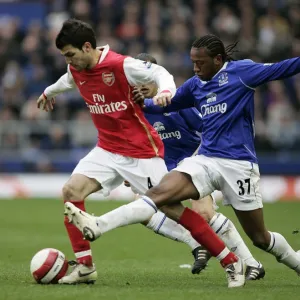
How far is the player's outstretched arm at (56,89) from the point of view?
8.92m

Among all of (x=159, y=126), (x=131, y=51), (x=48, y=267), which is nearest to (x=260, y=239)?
(x=48, y=267)

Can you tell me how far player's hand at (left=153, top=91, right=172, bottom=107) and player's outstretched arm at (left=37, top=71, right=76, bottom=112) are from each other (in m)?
1.46

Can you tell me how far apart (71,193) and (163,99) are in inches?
49.0

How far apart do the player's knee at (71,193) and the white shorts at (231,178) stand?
0.92 metres

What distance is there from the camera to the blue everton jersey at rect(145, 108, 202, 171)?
32.3 ft

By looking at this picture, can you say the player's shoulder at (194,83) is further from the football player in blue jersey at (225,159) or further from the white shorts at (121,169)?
the white shorts at (121,169)

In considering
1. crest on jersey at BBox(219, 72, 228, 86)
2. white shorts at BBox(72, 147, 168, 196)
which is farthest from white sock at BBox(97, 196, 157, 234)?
crest on jersey at BBox(219, 72, 228, 86)

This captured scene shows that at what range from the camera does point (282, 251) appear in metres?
8.36

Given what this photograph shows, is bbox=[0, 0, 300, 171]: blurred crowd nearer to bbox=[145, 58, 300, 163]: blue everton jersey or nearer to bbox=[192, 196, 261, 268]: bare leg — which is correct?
bbox=[192, 196, 261, 268]: bare leg

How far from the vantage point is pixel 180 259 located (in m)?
11.0

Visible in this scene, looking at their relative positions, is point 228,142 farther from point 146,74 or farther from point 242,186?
point 146,74

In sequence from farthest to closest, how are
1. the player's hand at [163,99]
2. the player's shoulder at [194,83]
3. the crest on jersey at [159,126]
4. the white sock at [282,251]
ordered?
the crest on jersey at [159,126]
the player's shoulder at [194,83]
the white sock at [282,251]
the player's hand at [163,99]

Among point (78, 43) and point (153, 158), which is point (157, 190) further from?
point (78, 43)

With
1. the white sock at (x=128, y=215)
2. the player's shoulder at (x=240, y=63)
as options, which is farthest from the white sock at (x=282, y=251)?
the player's shoulder at (x=240, y=63)
